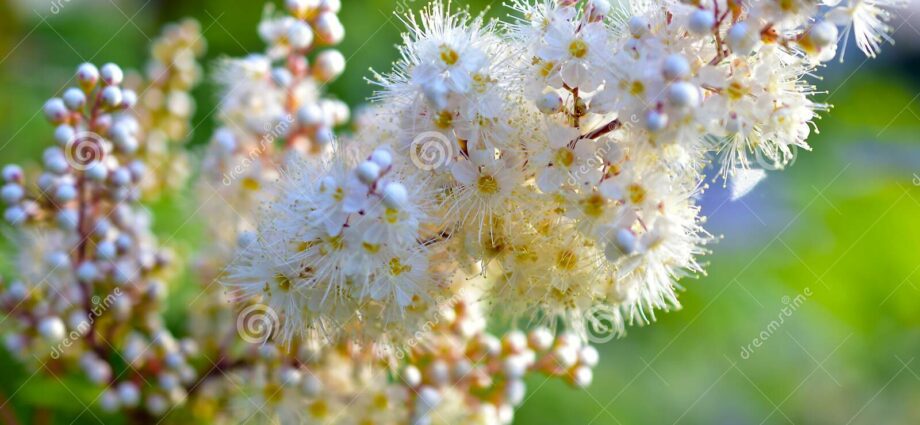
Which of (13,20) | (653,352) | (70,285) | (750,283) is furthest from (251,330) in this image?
(13,20)

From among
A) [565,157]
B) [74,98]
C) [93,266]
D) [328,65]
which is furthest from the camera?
[328,65]

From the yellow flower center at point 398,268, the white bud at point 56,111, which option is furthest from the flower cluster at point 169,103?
the yellow flower center at point 398,268

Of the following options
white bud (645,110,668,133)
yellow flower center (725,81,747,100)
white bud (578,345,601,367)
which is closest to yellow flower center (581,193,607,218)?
white bud (645,110,668,133)

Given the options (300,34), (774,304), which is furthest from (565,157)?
(774,304)

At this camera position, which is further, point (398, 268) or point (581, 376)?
point (581, 376)

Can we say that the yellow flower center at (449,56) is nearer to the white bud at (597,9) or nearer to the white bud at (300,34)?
the white bud at (597,9)

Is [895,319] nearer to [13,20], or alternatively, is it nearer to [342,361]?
[342,361]

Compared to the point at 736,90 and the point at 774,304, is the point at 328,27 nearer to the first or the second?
the point at 736,90

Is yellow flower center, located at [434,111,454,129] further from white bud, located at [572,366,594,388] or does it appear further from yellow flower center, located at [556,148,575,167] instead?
white bud, located at [572,366,594,388]
